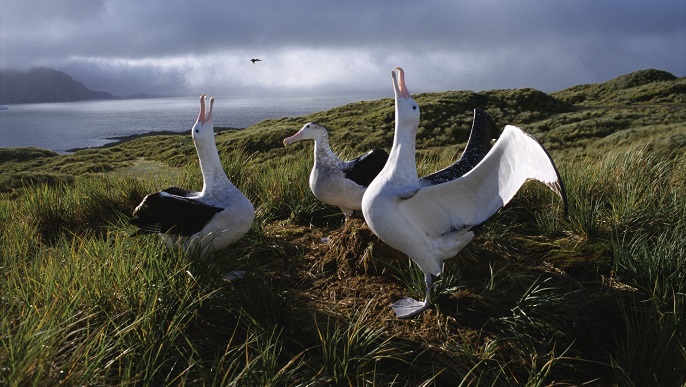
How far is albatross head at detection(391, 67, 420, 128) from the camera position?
3628 mm

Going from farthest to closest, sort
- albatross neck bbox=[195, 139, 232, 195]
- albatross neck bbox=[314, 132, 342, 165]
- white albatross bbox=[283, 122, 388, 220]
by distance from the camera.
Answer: albatross neck bbox=[314, 132, 342, 165], white albatross bbox=[283, 122, 388, 220], albatross neck bbox=[195, 139, 232, 195]

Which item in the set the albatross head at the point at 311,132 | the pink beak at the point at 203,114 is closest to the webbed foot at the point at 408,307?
the albatross head at the point at 311,132

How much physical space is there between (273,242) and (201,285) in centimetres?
144

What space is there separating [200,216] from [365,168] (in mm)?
1793

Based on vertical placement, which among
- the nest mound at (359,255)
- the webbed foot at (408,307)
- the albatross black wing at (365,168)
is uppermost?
the albatross black wing at (365,168)

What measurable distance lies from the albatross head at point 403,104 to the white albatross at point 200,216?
1.53 m

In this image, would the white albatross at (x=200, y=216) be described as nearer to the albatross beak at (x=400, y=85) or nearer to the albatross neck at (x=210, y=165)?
the albatross neck at (x=210, y=165)

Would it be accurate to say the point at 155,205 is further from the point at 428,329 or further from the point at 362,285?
the point at 428,329

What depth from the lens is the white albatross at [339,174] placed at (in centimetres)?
496

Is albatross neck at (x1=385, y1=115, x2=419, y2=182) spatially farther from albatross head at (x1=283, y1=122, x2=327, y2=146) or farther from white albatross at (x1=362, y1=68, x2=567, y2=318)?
albatross head at (x1=283, y1=122, x2=327, y2=146)

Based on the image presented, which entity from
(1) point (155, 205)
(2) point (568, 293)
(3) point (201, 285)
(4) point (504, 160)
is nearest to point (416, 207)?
(4) point (504, 160)

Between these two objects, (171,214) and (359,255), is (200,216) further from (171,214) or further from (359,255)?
(359,255)

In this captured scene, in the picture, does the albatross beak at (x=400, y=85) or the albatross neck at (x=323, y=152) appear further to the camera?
the albatross neck at (x=323, y=152)

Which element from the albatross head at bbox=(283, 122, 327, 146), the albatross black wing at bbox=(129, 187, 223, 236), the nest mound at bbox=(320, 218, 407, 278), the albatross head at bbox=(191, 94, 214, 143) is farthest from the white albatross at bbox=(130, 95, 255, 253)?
the albatross head at bbox=(283, 122, 327, 146)
